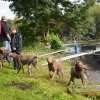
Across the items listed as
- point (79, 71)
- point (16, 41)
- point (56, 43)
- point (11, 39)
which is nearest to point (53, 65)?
point (79, 71)

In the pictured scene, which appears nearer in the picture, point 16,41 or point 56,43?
point 16,41

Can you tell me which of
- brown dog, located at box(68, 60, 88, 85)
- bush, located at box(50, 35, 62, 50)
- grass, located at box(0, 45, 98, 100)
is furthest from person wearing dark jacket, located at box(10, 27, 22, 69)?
bush, located at box(50, 35, 62, 50)

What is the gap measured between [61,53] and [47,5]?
16.0 ft

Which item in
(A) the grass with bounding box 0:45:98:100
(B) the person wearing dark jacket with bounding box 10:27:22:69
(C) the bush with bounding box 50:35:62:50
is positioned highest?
(B) the person wearing dark jacket with bounding box 10:27:22:69

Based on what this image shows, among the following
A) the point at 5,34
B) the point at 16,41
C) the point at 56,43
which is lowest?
Answer: the point at 56,43

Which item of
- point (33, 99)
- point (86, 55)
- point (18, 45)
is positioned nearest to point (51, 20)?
point (86, 55)

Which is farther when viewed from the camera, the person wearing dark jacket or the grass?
the person wearing dark jacket

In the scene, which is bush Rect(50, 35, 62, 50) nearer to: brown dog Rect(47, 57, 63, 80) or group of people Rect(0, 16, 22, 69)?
group of people Rect(0, 16, 22, 69)

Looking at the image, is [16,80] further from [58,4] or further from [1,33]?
[58,4]

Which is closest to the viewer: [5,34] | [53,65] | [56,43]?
[53,65]

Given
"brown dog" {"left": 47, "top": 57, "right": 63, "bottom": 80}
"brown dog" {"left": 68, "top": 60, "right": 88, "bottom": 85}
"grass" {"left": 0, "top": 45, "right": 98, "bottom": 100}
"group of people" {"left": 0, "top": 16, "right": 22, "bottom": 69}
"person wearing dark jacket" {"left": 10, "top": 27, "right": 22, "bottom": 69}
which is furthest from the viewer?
"person wearing dark jacket" {"left": 10, "top": 27, "right": 22, "bottom": 69}

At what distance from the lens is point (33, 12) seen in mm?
33094

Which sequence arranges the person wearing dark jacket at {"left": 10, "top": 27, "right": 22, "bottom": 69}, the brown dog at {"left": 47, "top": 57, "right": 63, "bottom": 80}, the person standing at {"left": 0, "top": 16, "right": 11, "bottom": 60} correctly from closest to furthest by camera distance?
the brown dog at {"left": 47, "top": 57, "right": 63, "bottom": 80}
the person standing at {"left": 0, "top": 16, "right": 11, "bottom": 60}
the person wearing dark jacket at {"left": 10, "top": 27, "right": 22, "bottom": 69}

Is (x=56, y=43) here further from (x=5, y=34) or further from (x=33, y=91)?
(x=33, y=91)
